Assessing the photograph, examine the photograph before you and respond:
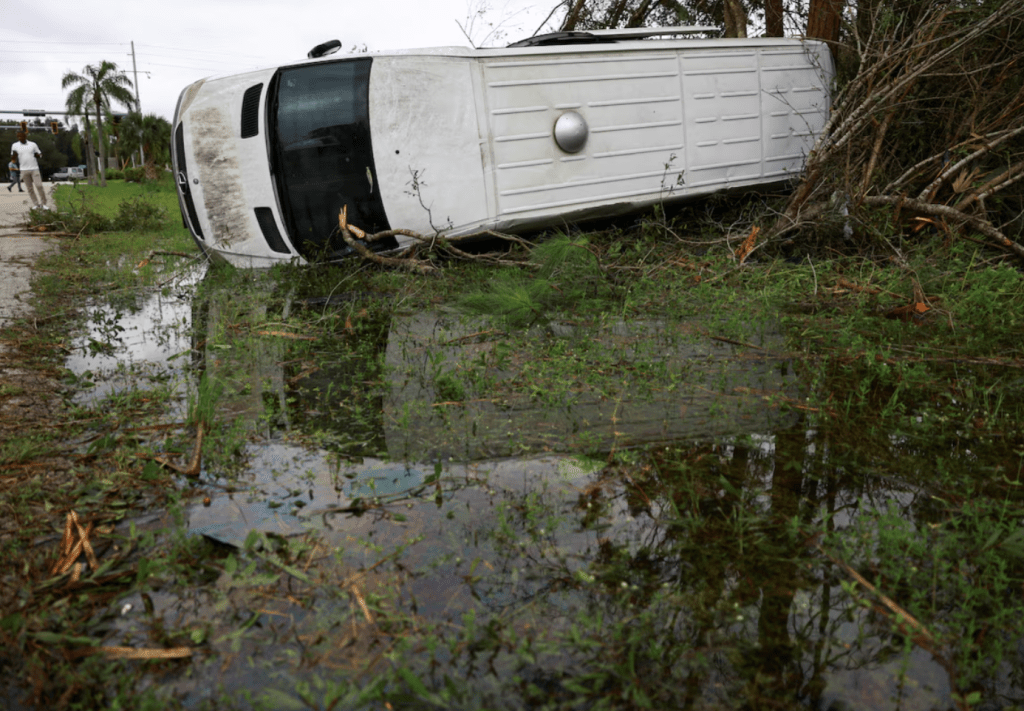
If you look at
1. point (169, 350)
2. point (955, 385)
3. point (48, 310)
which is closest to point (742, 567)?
point (955, 385)

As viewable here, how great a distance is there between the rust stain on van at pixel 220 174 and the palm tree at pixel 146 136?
41.5 metres

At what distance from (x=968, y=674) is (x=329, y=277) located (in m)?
5.70

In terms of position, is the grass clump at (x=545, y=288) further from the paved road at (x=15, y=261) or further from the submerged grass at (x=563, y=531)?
the paved road at (x=15, y=261)

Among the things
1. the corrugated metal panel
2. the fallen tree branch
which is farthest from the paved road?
the corrugated metal panel

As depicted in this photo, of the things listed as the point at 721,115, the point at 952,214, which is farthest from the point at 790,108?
the point at 952,214

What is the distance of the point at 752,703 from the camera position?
1588 mm

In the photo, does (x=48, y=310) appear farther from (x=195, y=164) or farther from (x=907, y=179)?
(x=907, y=179)

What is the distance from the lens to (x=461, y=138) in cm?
641

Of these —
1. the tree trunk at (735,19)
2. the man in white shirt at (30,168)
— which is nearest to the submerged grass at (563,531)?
the tree trunk at (735,19)

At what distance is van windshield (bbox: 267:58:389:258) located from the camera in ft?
20.8

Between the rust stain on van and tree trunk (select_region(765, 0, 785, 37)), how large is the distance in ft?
21.3

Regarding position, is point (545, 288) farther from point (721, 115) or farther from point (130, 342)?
point (721, 115)

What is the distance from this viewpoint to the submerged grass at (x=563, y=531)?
1.68 metres

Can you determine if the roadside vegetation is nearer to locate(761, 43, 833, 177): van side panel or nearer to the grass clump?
the grass clump
